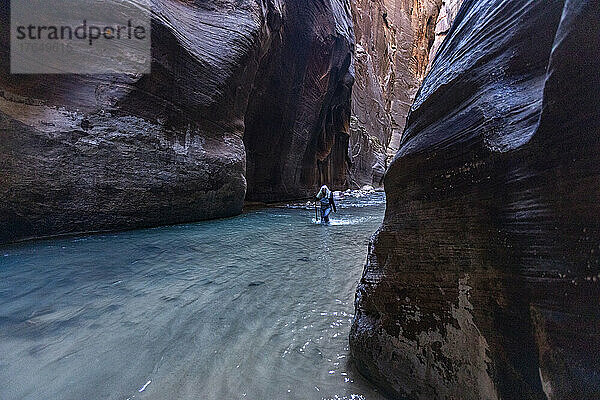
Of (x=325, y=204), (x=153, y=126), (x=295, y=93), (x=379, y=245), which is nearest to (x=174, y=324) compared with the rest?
(x=379, y=245)

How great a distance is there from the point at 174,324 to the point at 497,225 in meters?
2.11

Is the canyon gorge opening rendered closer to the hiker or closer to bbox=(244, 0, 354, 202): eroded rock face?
the hiker

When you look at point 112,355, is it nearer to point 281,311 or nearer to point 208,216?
point 281,311

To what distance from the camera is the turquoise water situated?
1479mm

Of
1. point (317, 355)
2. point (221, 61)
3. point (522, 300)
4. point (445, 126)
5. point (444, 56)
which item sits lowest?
point (317, 355)

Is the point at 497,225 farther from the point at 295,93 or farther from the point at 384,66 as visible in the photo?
the point at 384,66

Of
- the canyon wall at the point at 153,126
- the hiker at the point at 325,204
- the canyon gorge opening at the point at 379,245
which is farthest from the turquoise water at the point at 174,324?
the hiker at the point at 325,204

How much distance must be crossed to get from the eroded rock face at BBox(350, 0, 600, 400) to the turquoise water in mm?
443

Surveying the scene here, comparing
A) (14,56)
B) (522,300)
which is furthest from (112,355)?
(14,56)

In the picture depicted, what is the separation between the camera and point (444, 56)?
186cm

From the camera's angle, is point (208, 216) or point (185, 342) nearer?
point (185, 342)

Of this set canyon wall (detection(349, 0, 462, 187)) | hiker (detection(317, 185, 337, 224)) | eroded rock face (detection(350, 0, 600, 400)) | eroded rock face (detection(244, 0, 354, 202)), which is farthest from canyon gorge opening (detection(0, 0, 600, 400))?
canyon wall (detection(349, 0, 462, 187))

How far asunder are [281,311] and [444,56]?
7.18 feet

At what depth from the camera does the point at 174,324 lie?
2.14 meters
